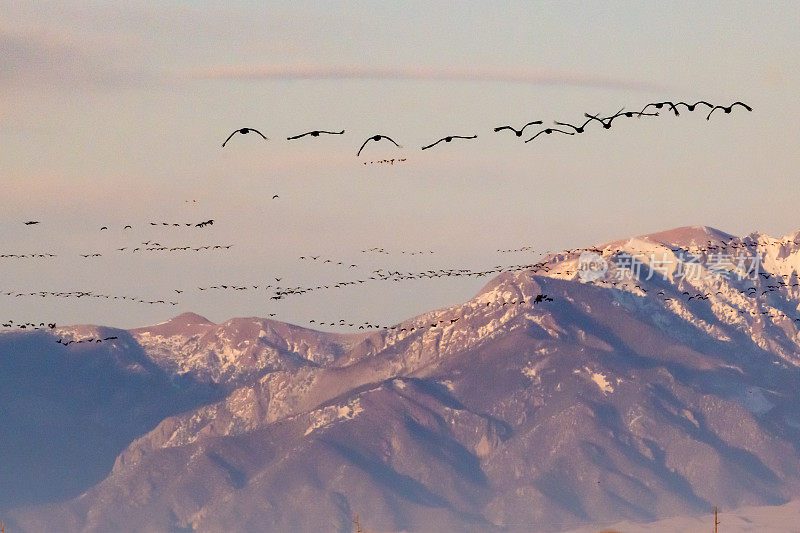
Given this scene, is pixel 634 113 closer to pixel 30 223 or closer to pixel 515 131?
pixel 515 131

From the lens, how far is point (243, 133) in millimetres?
72375

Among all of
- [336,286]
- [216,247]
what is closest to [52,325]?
[336,286]

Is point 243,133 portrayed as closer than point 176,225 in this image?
Yes

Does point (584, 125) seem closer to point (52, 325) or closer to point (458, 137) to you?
point (458, 137)

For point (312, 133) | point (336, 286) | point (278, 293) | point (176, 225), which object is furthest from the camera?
point (336, 286)

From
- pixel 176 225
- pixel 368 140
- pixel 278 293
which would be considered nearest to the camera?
pixel 368 140

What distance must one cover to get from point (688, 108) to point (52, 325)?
126 metres

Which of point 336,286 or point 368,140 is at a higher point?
point 368,140

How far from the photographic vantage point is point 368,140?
7206 centimetres

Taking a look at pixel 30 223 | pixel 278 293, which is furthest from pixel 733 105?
pixel 278 293

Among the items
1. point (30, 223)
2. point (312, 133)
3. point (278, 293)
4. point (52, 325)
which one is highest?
point (312, 133)

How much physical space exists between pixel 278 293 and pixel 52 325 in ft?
123

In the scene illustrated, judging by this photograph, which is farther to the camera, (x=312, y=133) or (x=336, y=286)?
(x=336, y=286)

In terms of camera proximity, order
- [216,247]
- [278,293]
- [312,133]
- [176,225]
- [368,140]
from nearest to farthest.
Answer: [368,140] → [312,133] → [176,225] → [216,247] → [278,293]
